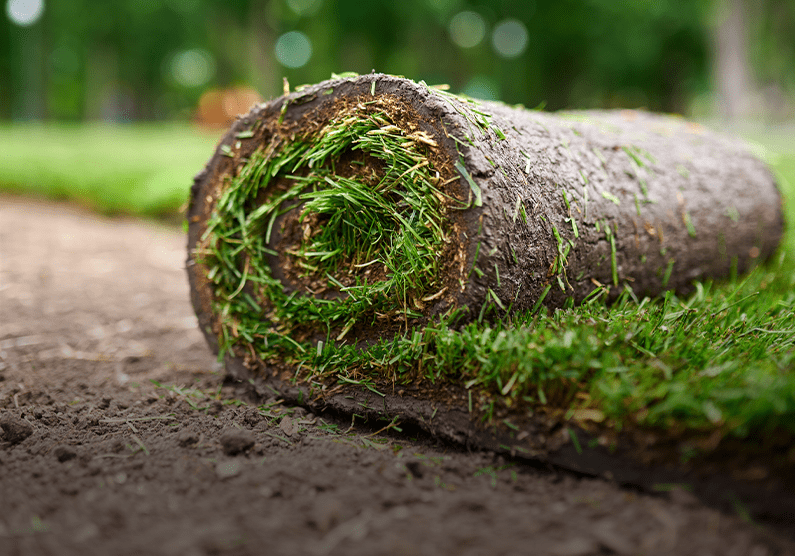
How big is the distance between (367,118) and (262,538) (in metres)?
1.37

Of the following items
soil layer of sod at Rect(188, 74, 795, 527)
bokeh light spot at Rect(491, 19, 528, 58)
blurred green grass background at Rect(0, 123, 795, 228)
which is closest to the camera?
soil layer of sod at Rect(188, 74, 795, 527)

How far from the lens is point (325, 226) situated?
6.70 feet

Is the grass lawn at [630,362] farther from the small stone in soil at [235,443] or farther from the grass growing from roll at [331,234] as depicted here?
the small stone in soil at [235,443]

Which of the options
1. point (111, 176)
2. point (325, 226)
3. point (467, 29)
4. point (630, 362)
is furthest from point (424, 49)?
point (630, 362)

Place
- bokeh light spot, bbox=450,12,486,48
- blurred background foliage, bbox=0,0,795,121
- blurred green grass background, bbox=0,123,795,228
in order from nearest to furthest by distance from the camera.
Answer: blurred green grass background, bbox=0,123,795,228, blurred background foliage, bbox=0,0,795,121, bokeh light spot, bbox=450,12,486,48

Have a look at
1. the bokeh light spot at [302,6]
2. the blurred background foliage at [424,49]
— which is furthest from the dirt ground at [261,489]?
the bokeh light spot at [302,6]

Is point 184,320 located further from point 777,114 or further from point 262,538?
point 777,114

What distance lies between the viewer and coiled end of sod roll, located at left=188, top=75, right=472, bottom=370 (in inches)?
70.0

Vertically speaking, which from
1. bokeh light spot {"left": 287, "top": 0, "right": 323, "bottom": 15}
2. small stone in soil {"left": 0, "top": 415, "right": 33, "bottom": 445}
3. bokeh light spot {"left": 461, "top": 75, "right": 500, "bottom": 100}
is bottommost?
small stone in soil {"left": 0, "top": 415, "right": 33, "bottom": 445}

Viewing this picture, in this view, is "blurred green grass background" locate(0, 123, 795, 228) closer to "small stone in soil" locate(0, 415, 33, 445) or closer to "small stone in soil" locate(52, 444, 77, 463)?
"small stone in soil" locate(0, 415, 33, 445)

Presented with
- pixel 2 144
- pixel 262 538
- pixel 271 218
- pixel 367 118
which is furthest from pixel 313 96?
pixel 2 144

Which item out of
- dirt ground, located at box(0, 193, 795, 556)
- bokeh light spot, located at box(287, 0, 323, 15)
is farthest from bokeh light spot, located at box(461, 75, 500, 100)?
dirt ground, located at box(0, 193, 795, 556)

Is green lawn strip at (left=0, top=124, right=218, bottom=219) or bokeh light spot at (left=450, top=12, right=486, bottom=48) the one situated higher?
bokeh light spot at (left=450, top=12, right=486, bottom=48)

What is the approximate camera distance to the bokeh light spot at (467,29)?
82.2ft
